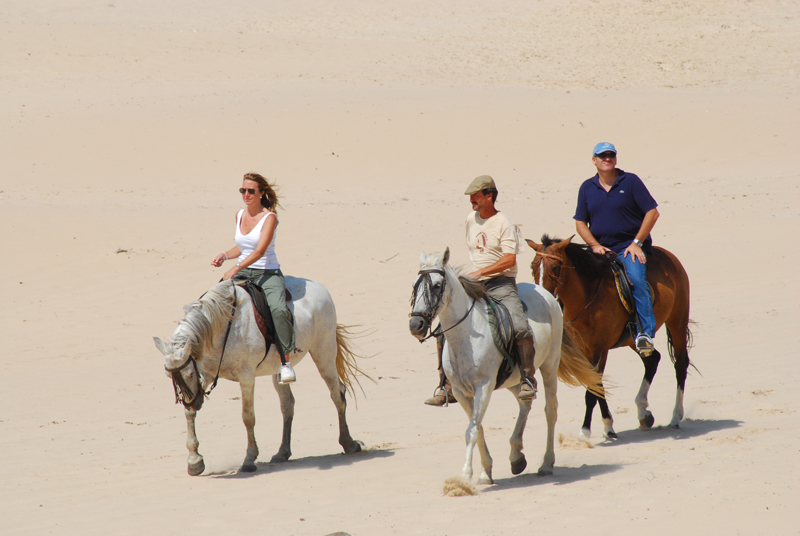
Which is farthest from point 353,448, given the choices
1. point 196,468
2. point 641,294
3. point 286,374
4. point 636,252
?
point 636,252

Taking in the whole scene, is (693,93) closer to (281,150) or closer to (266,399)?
(281,150)

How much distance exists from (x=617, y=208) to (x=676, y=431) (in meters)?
2.32

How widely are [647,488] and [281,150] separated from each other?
64.8 ft

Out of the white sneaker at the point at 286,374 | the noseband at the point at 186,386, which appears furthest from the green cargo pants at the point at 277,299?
the noseband at the point at 186,386

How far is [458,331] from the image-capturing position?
6461mm

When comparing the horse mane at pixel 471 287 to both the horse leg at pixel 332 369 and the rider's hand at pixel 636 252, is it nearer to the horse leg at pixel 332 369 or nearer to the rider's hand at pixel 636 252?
the horse leg at pixel 332 369

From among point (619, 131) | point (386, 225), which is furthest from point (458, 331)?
point (619, 131)

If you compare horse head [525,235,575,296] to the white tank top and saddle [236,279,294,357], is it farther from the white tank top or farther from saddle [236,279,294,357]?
the white tank top

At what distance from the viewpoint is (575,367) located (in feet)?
24.8

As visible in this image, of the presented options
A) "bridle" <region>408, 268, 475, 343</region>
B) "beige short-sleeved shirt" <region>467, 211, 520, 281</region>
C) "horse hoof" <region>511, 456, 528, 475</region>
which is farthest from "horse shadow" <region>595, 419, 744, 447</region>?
"bridle" <region>408, 268, 475, 343</region>

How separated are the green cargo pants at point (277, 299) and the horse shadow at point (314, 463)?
3.56ft

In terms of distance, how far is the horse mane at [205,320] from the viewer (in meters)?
7.12

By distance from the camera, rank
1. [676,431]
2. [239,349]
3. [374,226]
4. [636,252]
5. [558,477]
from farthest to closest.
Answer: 1. [374,226]
2. [676,431]
3. [636,252]
4. [239,349]
5. [558,477]

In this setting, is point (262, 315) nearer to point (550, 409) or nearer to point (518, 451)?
point (518, 451)
